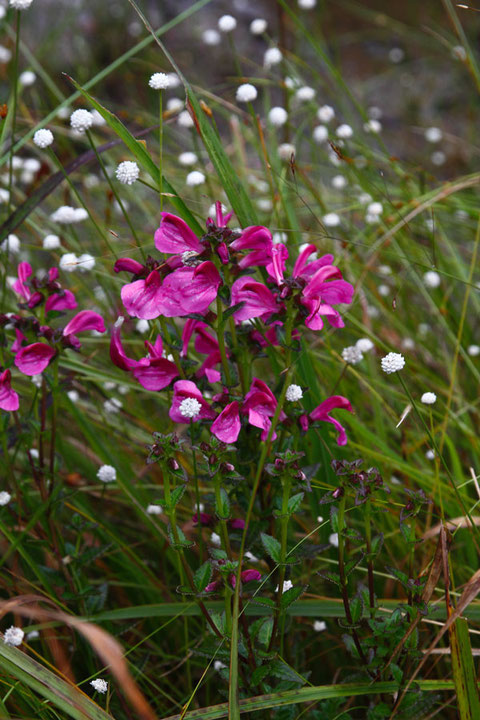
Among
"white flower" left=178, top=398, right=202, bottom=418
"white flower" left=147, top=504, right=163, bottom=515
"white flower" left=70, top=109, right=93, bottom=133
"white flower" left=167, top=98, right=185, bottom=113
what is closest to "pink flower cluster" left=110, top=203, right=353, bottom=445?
"white flower" left=178, top=398, right=202, bottom=418

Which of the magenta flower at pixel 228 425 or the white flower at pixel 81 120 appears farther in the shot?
the white flower at pixel 81 120

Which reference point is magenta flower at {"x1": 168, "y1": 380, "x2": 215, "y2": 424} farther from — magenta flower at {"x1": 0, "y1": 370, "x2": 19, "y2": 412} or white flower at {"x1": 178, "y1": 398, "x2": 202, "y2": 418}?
magenta flower at {"x1": 0, "y1": 370, "x2": 19, "y2": 412}

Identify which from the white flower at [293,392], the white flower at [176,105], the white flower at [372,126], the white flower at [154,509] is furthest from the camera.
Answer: the white flower at [372,126]

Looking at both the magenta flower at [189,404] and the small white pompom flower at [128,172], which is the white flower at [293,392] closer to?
the magenta flower at [189,404]

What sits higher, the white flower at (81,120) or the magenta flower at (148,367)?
the white flower at (81,120)

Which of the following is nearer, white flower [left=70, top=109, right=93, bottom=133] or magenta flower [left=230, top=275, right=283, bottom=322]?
magenta flower [left=230, top=275, right=283, bottom=322]

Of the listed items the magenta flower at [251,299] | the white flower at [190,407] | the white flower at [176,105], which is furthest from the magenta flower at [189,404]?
the white flower at [176,105]

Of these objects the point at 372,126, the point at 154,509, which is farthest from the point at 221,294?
the point at 372,126

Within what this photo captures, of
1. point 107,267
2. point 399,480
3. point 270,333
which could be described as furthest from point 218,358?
point 107,267

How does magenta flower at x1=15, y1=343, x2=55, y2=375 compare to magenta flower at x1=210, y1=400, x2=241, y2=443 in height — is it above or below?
above
